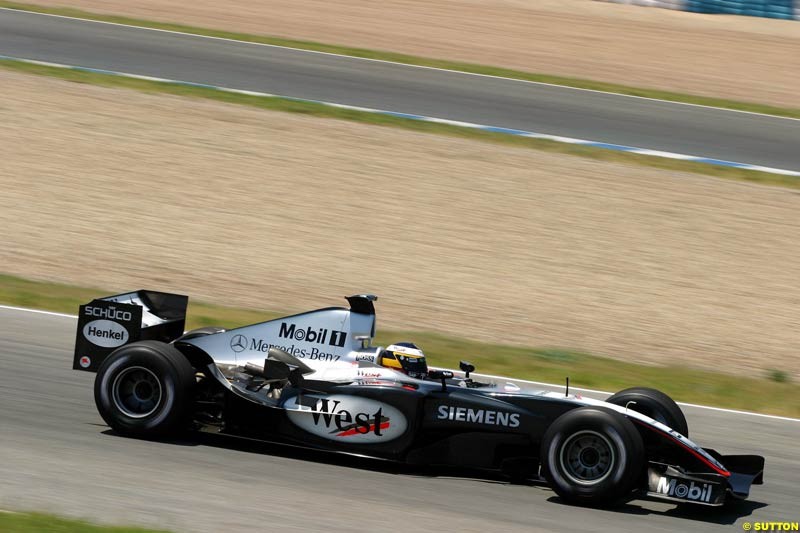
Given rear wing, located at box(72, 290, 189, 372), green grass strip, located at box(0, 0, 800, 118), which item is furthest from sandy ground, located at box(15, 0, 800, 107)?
rear wing, located at box(72, 290, 189, 372)

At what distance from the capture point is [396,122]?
20.3m

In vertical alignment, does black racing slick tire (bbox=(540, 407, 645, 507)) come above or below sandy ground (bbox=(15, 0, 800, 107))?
below

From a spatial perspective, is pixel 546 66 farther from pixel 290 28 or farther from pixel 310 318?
pixel 310 318

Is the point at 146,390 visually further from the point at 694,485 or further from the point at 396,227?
the point at 396,227

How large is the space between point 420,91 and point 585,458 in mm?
15769

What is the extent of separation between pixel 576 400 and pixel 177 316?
3246 millimetres

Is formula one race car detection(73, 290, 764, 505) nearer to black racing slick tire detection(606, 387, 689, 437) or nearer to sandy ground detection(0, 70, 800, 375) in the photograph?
black racing slick tire detection(606, 387, 689, 437)

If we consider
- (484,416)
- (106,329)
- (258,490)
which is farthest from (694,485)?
(106,329)

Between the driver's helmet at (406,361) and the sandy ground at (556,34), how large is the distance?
17.6 m

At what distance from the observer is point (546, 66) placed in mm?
24938

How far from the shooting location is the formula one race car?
23.1 ft

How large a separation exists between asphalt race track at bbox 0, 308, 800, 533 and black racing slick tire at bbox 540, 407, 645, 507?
0.47 ft

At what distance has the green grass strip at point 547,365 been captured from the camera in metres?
11.0

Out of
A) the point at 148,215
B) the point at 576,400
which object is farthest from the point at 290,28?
the point at 576,400
